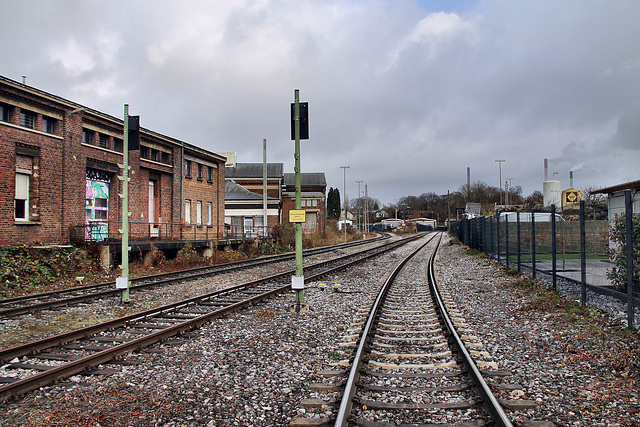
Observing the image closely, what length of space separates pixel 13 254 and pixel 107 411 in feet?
41.8

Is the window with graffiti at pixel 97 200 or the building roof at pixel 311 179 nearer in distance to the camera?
the window with graffiti at pixel 97 200

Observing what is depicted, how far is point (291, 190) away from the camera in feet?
236

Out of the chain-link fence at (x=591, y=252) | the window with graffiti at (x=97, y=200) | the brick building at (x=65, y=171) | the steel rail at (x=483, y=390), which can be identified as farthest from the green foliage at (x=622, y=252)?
the window with graffiti at (x=97, y=200)

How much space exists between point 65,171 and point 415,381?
16.7 m

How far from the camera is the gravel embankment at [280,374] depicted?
13.8 feet

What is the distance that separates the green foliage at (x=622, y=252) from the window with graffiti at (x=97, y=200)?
17167 mm

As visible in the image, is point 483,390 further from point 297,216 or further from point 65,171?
point 65,171

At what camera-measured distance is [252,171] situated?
207ft

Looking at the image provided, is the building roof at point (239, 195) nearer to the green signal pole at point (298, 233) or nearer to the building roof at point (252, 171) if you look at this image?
the building roof at point (252, 171)

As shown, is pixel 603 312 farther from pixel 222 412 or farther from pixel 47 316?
pixel 47 316

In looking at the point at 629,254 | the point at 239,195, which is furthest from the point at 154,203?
A: the point at 629,254

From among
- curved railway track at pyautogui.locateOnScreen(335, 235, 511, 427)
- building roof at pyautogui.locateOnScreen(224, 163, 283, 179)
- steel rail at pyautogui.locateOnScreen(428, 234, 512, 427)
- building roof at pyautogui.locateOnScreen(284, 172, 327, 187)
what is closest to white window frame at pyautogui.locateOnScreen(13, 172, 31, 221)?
curved railway track at pyautogui.locateOnScreen(335, 235, 511, 427)

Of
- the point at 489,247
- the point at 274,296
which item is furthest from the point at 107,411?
the point at 489,247

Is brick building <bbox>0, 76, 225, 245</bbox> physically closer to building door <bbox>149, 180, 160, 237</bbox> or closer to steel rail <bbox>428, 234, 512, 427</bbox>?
building door <bbox>149, 180, 160, 237</bbox>
